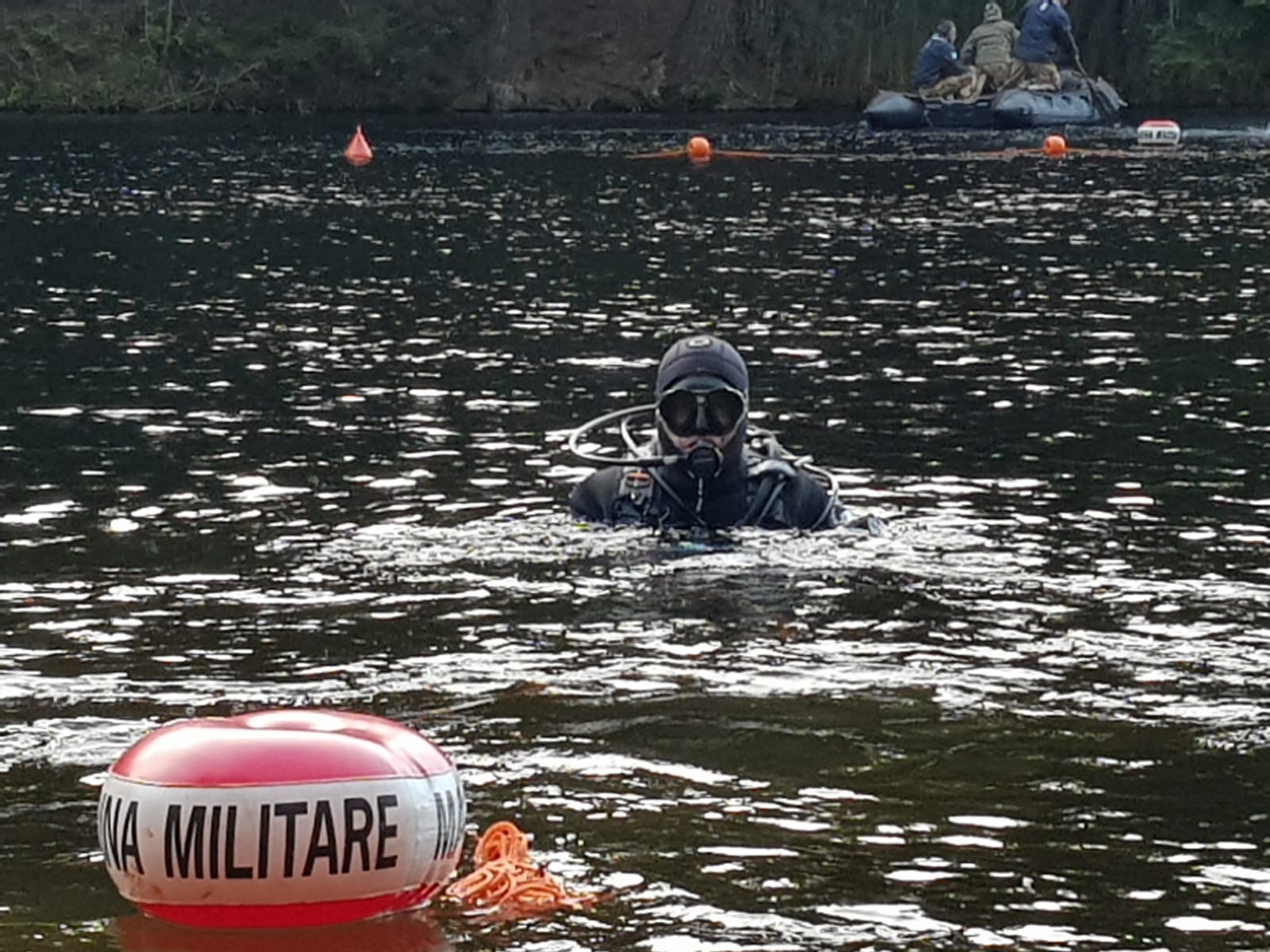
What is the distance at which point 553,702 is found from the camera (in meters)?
11.3

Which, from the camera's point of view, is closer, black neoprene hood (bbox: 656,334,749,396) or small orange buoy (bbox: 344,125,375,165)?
black neoprene hood (bbox: 656,334,749,396)

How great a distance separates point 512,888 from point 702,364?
593cm

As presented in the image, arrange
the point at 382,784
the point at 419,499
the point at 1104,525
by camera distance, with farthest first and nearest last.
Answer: the point at 419,499 < the point at 1104,525 < the point at 382,784

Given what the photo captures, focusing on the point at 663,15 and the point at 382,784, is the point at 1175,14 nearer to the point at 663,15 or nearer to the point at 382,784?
the point at 663,15

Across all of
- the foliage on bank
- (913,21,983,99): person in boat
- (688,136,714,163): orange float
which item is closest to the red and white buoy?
(913,21,983,99): person in boat

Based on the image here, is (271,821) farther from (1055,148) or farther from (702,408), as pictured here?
(1055,148)

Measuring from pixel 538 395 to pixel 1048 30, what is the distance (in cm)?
3916

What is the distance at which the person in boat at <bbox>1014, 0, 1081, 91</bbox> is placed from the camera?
57.2 metres

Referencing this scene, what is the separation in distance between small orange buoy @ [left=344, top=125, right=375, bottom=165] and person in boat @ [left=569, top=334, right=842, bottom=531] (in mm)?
36327

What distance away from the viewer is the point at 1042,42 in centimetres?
5812

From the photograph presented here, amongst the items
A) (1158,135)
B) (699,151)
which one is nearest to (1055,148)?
(1158,135)

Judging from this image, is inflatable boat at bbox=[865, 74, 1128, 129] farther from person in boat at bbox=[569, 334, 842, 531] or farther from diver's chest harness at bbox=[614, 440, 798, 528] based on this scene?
diver's chest harness at bbox=[614, 440, 798, 528]

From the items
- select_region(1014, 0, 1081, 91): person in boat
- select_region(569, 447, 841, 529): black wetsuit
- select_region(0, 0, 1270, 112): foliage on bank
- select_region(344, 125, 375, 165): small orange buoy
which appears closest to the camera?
select_region(569, 447, 841, 529): black wetsuit

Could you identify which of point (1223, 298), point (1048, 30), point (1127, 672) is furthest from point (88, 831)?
point (1048, 30)
